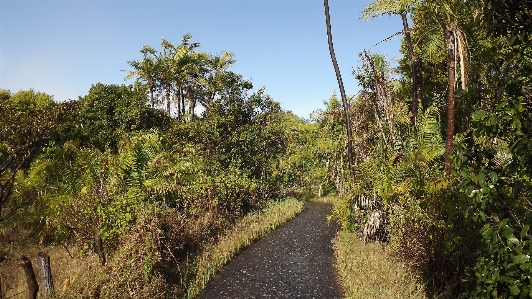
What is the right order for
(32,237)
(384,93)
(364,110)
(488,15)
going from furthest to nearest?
(364,110)
(384,93)
(32,237)
(488,15)

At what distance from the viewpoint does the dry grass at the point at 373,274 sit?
7.32m

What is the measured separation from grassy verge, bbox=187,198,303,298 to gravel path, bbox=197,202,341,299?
20 centimetres

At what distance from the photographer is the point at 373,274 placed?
330 inches

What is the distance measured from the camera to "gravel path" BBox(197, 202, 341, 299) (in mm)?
8570

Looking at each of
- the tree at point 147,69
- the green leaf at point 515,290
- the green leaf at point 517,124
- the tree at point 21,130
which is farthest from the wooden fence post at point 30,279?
the tree at point 147,69

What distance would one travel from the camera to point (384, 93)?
39.3ft

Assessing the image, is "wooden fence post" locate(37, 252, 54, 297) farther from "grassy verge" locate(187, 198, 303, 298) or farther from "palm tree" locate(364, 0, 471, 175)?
"palm tree" locate(364, 0, 471, 175)

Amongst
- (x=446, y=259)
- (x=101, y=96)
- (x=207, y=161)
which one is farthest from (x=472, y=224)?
(x=101, y=96)

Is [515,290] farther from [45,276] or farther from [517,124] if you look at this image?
[45,276]

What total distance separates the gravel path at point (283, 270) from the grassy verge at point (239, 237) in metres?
0.20

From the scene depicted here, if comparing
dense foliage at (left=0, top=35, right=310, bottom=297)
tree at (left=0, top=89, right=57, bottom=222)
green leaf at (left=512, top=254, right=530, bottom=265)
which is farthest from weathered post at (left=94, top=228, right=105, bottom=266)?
green leaf at (left=512, top=254, right=530, bottom=265)

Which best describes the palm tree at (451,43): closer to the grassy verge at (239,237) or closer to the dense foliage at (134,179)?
the grassy verge at (239,237)

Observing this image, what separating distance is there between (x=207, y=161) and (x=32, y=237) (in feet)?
23.6

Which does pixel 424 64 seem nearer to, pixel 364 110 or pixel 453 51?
pixel 364 110
